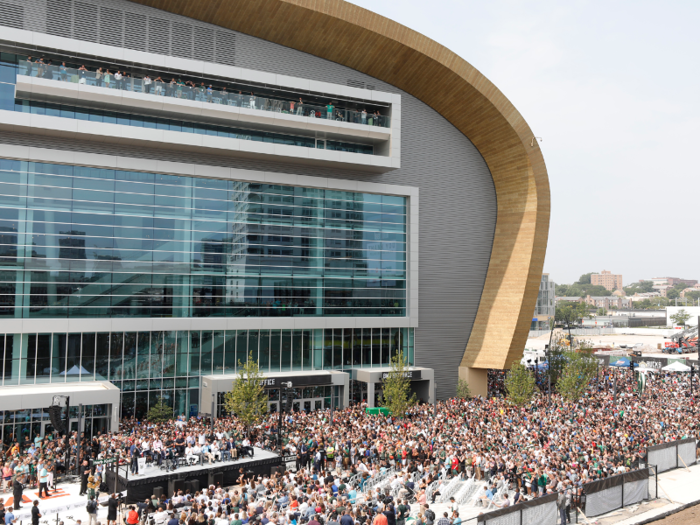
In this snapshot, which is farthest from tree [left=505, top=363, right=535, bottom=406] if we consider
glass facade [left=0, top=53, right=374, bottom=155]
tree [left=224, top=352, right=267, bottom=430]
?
glass facade [left=0, top=53, right=374, bottom=155]

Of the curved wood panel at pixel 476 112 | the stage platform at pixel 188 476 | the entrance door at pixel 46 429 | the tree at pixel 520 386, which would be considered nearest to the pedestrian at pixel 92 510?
the stage platform at pixel 188 476

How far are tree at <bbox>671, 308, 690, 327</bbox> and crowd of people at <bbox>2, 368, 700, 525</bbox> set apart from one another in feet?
450

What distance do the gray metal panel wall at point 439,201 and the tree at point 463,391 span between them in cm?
99

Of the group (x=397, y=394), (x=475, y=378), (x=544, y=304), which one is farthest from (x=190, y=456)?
(x=544, y=304)

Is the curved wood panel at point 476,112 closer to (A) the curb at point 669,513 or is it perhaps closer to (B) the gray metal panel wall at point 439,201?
(B) the gray metal panel wall at point 439,201

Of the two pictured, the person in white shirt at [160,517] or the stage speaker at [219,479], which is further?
the stage speaker at [219,479]

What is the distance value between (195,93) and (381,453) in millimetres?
24710

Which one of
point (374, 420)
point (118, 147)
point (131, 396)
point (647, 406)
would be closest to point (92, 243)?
point (118, 147)

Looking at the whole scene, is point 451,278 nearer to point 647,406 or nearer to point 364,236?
point 364,236

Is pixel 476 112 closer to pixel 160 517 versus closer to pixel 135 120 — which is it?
pixel 135 120

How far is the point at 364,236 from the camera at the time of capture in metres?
43.4

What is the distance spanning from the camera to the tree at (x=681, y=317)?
15707cm

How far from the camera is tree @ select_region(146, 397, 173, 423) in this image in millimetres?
33844

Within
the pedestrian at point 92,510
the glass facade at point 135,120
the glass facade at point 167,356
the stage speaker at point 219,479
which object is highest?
the glass facade at point 135,120
